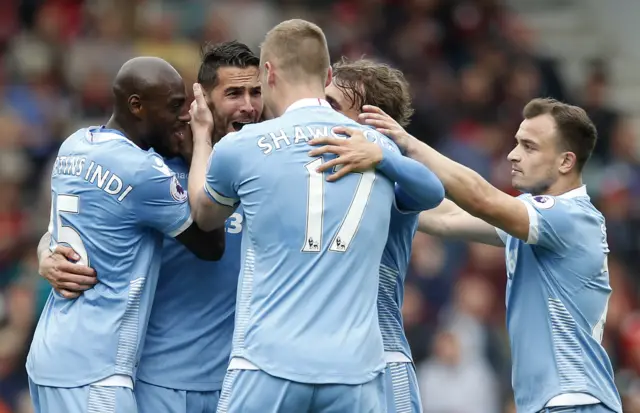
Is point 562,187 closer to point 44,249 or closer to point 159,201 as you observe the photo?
point 159,201

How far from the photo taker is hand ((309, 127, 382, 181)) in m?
5.52

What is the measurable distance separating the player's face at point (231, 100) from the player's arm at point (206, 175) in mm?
132

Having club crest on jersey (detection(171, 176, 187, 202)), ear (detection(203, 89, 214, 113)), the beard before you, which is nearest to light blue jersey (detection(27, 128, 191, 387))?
club crest on jersey (detection(171, 176, 187, 202))

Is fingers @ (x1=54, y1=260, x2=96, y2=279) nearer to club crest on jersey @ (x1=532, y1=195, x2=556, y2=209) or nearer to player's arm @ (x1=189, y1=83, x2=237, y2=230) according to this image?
player's arm @ (x1=189, y1=83, x2=237, y2=230)

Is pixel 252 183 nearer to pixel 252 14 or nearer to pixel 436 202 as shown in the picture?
pixel 436 202

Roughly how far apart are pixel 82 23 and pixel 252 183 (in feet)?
31.0

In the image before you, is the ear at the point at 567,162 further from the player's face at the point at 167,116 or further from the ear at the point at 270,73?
the player's face at the point at 167,116

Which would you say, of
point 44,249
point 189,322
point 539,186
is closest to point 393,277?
point 539,186

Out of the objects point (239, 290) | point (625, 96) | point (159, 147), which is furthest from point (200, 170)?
point (625, 96)

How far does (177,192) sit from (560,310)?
6.57ft

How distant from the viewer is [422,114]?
14.3 m

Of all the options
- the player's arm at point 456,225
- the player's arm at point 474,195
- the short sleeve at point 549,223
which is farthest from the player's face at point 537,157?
the player's arm at point 456,225

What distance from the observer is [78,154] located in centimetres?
605

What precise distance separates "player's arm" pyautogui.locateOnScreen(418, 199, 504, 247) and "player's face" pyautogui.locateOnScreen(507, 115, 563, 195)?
47 centimetres
